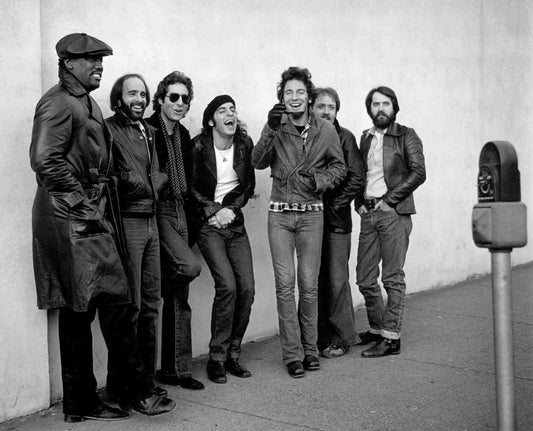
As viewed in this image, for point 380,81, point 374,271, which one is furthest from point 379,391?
point 380,81

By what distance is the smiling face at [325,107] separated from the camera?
657cm

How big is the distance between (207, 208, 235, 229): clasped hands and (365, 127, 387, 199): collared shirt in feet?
4.37

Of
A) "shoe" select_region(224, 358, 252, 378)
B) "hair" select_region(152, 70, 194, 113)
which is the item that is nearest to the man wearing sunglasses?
"hair" select_region(152, 70, 194, 113)

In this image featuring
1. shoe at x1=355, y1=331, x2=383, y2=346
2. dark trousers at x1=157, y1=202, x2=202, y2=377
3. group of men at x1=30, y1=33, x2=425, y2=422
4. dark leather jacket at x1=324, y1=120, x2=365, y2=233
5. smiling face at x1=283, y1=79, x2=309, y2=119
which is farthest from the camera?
shoe at x1=355, y1=331, x2=383, y2=346

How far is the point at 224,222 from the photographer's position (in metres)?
5.81

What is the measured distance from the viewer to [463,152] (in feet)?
Answer: 33.1

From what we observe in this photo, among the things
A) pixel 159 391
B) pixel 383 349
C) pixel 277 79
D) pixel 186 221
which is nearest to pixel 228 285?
pixel 186 221

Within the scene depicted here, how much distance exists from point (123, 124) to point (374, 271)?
2.57m

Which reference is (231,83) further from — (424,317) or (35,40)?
(424,317)

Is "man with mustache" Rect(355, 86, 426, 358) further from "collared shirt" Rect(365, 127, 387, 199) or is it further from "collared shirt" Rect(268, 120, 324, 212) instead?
"collared shirt" Rect(268, 120, 324, 212)

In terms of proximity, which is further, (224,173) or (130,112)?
(224,173)

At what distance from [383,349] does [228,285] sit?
147cm

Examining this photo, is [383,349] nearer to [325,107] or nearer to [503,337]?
[325,107]

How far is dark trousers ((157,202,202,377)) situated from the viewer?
555 centimetres
